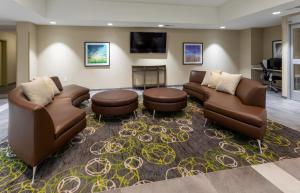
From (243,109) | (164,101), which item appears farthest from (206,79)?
(243,109)

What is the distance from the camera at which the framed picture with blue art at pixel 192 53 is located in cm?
784

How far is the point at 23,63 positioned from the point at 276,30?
27.3ft

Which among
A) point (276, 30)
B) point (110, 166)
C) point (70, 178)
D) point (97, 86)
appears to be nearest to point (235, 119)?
point (110, 166)

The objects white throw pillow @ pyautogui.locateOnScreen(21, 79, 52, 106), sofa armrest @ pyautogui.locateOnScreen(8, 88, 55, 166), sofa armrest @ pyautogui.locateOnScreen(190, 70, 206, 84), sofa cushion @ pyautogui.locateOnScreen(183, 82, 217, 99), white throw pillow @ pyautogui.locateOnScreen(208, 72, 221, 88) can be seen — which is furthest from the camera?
sofa armrest @ pyautogui.locateOnScreen(190, 70, 206, 84)

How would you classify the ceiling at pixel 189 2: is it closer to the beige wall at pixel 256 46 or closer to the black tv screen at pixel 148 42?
the black tv screen at pixel 148 42

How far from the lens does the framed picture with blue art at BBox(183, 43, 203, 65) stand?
784 cm

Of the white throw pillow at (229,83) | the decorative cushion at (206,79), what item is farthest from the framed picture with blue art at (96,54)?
the white throw pillow at (229,83)

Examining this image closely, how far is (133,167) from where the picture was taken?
7.80ft

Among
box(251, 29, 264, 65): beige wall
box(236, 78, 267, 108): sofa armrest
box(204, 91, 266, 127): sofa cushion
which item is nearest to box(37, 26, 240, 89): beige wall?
box(251, 29, 264, 65): beige wall

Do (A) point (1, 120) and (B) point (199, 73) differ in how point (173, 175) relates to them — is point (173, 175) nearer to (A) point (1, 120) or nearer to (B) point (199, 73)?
(A) point (1, 120)

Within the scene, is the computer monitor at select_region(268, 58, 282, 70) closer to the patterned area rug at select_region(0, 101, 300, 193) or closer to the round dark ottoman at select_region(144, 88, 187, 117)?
the patterned area rug at select_region(0, 101, 300, 193)

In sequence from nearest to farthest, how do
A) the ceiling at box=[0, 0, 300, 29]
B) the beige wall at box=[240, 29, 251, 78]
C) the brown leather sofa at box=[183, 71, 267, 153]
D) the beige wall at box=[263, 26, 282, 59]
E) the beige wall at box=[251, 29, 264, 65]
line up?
the brown leather sofa at box=[183, 71, 267, 153] → the ceiling at box=[0, 0, 300, 29] → the beige wall at box=[263, 26, 282, 59] → the beige wall at box=[251, 29, 264, 65] → the beige wall at box=[240, 29, 251, 78]

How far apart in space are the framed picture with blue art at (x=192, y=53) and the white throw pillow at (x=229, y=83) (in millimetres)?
3501

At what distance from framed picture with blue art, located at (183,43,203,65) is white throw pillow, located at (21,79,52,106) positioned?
5.51m
